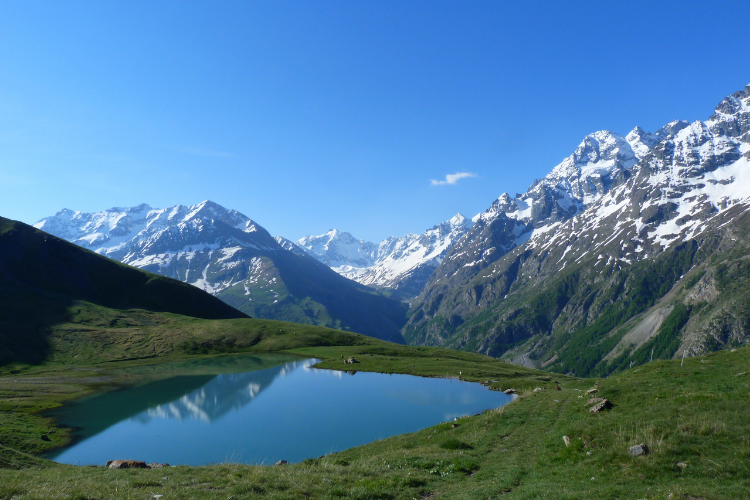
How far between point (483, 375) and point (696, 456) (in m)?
80.0

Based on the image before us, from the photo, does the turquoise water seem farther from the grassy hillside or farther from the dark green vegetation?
the grassy hillside

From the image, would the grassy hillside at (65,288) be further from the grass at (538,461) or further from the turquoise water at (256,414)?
the grass at (538,461)

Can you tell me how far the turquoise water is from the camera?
46.1 m

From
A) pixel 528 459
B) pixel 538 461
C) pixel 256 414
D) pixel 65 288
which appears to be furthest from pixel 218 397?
pixel 65 288

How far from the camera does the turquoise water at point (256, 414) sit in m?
46.1

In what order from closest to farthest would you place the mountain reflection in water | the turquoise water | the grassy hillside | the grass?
the grass, the turquoise water, the mountain reflection in water, the grassy hillside

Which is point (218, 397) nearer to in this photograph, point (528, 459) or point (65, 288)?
point (528, 459)

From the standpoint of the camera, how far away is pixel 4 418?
173ft

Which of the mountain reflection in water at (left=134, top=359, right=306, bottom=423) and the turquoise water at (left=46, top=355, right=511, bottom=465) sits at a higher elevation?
the turquoise water at (left=46, top=355, right=511, bottom=465)

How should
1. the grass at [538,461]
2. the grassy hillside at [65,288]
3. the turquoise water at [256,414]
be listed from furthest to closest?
1. the grassy hillside at [65,288]
2. the turquoise water at [256,414]
3. the grass at [538,461]

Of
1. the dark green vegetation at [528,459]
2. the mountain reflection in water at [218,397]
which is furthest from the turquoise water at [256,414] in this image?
the dark green vegetation at [528,459]

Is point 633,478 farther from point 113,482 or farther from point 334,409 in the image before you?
point 334,409

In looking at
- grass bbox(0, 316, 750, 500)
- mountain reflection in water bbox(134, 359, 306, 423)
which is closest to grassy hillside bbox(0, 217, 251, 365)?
mountain reflection in water bbox(134, 359, 306, 423)

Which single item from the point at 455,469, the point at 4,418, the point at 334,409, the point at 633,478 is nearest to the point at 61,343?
the point at 4,418
